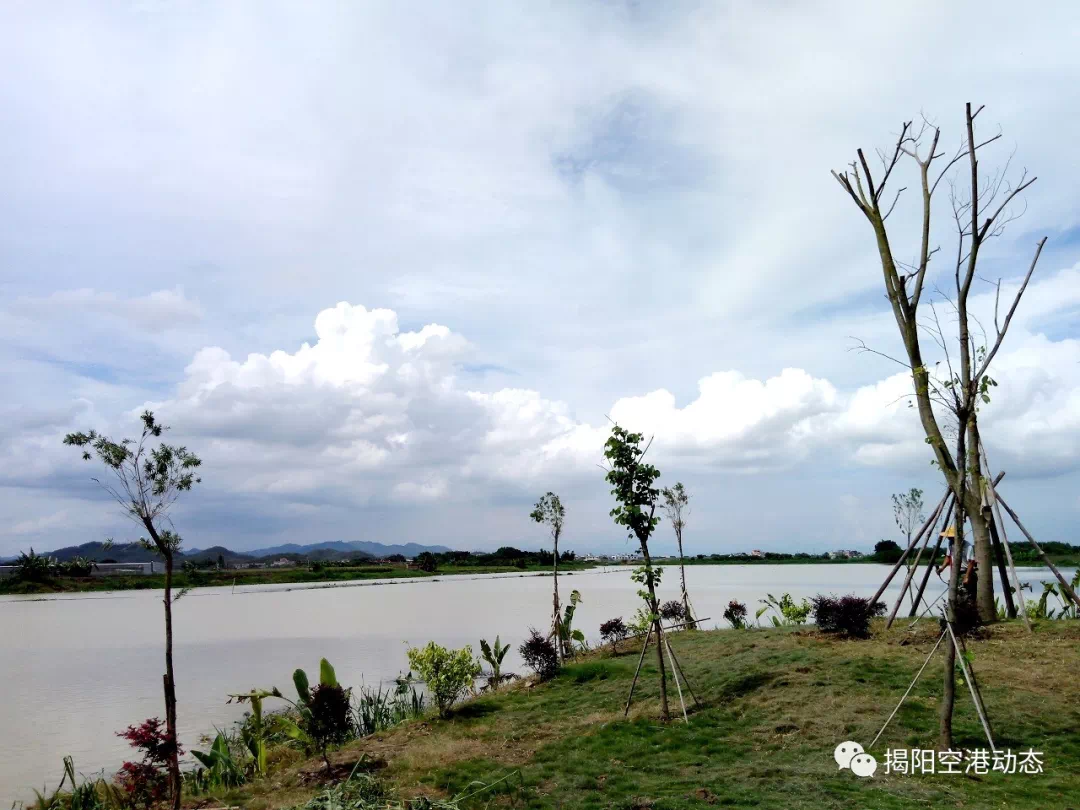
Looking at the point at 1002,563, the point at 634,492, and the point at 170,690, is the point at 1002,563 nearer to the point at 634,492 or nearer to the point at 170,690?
the point at 634,492

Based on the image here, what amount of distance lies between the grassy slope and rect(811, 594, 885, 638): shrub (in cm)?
55

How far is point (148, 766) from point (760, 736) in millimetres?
6567

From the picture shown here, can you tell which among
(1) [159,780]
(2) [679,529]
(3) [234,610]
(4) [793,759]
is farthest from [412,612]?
(4) [793,759]

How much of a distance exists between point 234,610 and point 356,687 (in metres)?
26.9

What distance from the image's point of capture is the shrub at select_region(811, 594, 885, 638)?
11.9 meters

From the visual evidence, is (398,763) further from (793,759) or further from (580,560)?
(580,560)

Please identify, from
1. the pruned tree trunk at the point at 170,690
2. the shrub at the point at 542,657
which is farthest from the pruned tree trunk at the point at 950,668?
the pruned tree trunk at the point at 170,690

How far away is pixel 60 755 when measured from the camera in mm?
10930

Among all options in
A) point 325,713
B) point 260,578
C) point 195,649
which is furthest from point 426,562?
point 325,713

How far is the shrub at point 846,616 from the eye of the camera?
1194 cm

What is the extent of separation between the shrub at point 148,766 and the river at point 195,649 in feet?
8.21

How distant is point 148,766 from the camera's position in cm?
759

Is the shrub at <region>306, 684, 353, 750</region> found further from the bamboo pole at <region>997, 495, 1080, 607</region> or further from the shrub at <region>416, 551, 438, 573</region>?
the shrub at <region>416, 551, 438, 573</region>

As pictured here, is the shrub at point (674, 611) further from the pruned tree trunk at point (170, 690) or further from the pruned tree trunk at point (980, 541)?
the pruned tree trunk at point (170, 690)
